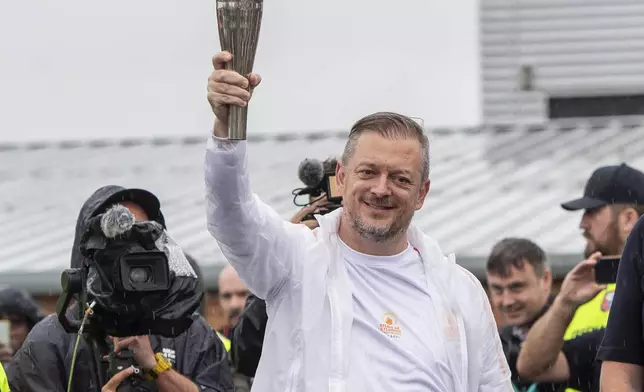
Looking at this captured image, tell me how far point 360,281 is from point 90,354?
A: 147 cm

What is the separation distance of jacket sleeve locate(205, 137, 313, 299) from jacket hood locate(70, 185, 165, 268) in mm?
1171

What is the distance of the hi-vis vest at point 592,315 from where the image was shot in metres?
7.51

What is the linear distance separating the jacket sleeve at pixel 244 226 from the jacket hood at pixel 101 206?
117 centimetres

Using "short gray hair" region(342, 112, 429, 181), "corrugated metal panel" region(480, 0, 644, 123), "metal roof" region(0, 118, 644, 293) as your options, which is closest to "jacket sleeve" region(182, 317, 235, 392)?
"short gray hair" region(342, 112, 429, 181)

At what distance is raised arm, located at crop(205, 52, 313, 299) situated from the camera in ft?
15.4

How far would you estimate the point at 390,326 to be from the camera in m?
5.23

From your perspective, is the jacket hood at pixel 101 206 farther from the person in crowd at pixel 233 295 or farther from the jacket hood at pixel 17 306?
the person in crowd at pixel 233 295

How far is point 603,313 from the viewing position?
7512 millimetres

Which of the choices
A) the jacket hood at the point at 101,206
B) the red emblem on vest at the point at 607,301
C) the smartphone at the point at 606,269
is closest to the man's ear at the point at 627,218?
the red emblem on vest at the point at 607,301

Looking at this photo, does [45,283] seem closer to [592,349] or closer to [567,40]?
[592,349]

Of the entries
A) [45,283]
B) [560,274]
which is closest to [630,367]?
[560,274]

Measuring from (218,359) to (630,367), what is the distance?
6.85ft

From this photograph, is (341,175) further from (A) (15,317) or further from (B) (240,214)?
(A) (15,317)

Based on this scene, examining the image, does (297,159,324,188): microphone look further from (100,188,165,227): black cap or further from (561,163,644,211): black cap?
(561,163,644,211): black cap
